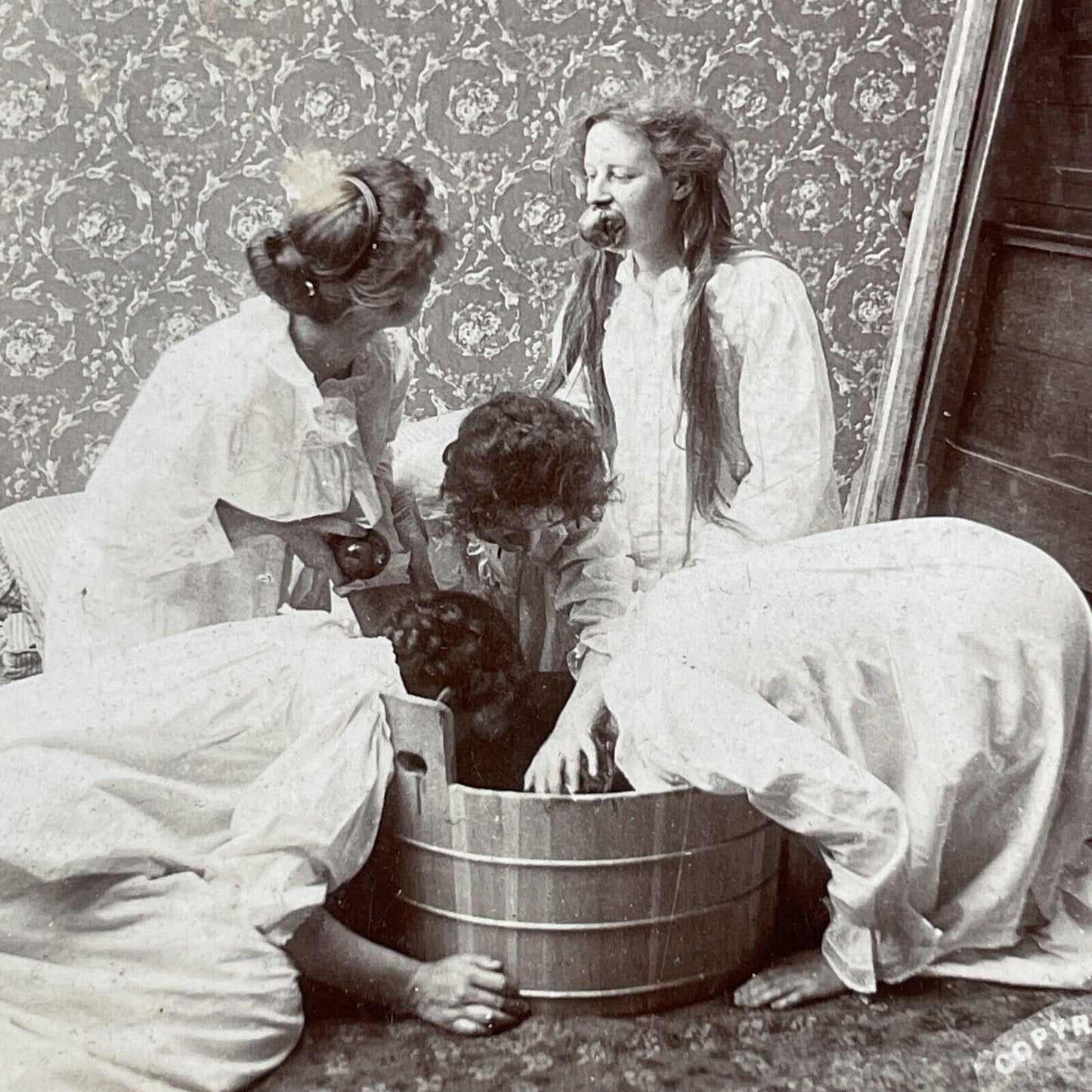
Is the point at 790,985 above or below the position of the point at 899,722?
below

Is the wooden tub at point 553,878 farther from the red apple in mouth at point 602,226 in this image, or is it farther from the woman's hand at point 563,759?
the red apple in mouth at point 602,226

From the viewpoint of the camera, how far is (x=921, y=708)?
2.26m

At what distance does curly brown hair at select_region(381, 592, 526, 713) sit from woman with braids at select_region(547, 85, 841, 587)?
10.9 inches

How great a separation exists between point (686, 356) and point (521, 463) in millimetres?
329

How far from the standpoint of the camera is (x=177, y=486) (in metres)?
2.07

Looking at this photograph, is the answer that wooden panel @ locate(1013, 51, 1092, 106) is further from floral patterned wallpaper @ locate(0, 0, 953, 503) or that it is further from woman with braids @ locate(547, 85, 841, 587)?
woman with braids @ locate(547, 85, 841, 587)

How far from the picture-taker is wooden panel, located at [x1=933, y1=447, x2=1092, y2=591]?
7.63 ft

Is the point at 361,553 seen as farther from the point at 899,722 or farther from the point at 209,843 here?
the point at 899,722

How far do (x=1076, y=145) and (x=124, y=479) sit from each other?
1636mm

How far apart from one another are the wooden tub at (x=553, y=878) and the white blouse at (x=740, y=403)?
42cm

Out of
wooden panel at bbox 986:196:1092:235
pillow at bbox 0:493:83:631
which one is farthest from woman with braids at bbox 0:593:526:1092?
wooden panel at bbox 986:196:1092:235

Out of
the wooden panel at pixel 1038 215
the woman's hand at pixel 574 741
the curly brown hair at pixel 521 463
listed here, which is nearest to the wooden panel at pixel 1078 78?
the wooden panel at pixel 1038 215

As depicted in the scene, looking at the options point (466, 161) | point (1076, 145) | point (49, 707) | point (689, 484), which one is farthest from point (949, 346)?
point (49, 707)

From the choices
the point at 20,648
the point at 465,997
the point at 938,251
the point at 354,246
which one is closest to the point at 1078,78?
the point at 938,251
